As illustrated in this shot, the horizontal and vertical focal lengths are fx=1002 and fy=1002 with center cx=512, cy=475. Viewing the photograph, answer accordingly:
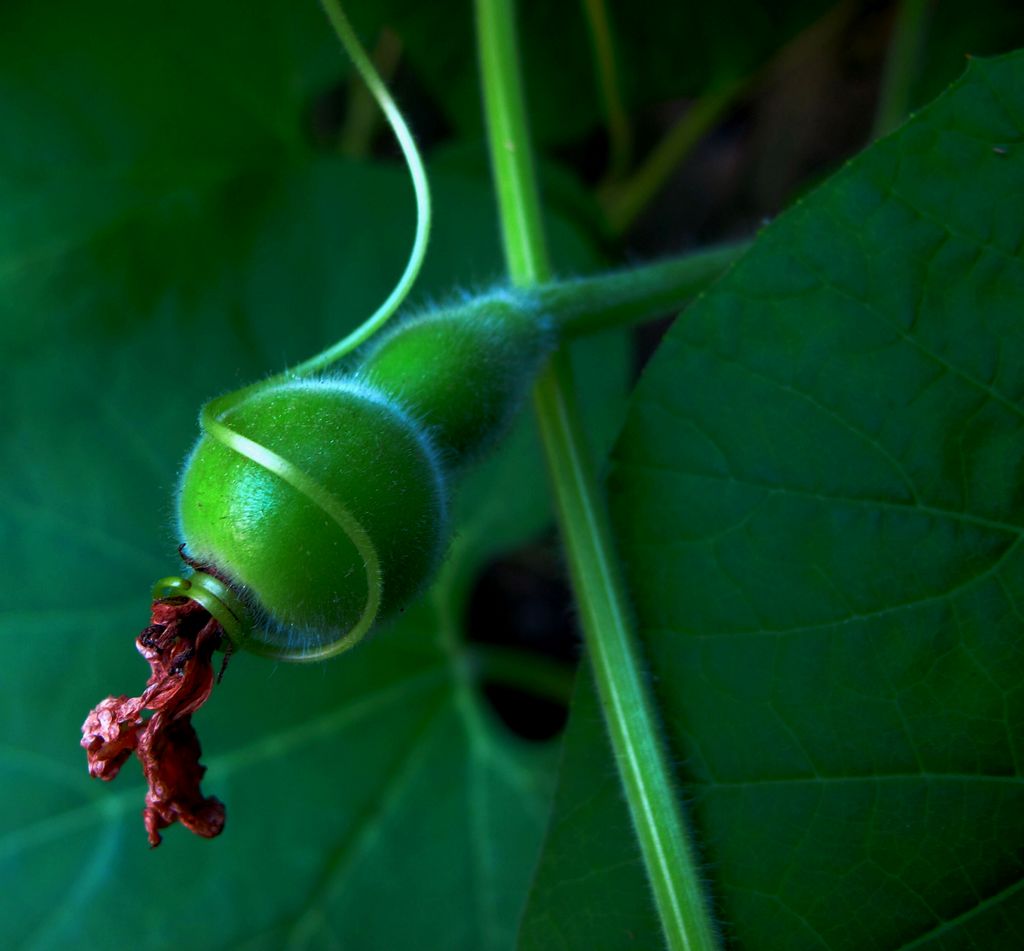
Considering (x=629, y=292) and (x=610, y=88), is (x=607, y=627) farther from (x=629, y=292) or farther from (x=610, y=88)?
(x=610, y=88)

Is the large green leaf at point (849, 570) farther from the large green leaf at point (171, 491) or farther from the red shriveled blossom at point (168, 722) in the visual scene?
the large green leaf at point (171, 491)

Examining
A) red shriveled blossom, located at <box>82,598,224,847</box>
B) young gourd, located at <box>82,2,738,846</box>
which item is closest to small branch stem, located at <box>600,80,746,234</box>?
young gourd, located at <box>82,2,738,846</box>

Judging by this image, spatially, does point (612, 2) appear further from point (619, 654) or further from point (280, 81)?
point (619, 654)

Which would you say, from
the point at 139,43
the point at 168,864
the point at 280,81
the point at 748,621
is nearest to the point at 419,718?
the point at 168,864

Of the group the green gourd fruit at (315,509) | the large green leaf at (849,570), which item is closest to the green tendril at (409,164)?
the green gourd fruit at (315,509)

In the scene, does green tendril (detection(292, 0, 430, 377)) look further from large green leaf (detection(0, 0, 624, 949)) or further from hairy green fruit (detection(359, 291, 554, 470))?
large green leaf (detection(0, 0, 624, 949))

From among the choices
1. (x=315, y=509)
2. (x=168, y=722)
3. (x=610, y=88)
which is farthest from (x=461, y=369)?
(x=610, y=88)
